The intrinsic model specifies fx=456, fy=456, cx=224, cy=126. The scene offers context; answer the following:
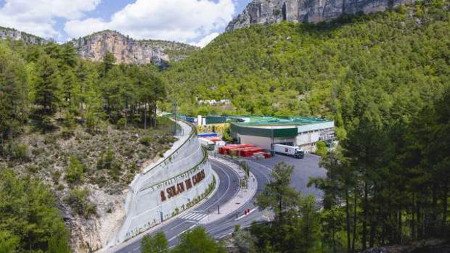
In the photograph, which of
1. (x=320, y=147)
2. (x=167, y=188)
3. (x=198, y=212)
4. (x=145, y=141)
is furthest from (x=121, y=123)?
(x=320, y=147)

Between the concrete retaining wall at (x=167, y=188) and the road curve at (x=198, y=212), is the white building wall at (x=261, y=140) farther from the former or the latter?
the concrete retaining wall at (x=167, y=188)

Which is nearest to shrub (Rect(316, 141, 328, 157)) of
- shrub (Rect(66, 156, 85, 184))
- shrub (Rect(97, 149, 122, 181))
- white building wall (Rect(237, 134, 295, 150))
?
white building wall (Rect(237, 134, 295, 150))

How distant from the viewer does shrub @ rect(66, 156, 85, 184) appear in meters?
49.1

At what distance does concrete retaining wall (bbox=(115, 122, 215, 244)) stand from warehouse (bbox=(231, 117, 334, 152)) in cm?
2917

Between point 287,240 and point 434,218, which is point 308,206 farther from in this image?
point 434,218

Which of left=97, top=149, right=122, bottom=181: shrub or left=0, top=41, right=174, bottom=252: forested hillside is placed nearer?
left=0, top=41, right=174, bottom=252: forested hillside

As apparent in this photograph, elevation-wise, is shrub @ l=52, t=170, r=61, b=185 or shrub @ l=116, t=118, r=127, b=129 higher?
shrub @ l=116, t=118, r=127, b=129

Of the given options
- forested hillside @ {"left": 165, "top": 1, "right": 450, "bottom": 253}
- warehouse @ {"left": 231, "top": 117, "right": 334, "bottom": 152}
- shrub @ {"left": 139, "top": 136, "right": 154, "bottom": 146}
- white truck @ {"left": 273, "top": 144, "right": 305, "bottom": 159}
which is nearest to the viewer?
forested hillside @ {"left": 165, "top": 1, "right": 450, "bottom": 253}

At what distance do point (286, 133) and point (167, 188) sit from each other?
44011 mm

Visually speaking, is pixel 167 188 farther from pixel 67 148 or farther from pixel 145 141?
pixel 67 148

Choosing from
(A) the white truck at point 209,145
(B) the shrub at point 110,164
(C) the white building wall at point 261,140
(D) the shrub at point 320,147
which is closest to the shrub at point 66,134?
(B) the shrub at point 110,164

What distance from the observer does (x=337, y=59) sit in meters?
154

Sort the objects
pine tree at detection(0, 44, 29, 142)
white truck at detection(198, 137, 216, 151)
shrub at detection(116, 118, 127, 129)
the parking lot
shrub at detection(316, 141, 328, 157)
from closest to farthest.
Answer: pine tree at detection(0, 44, 29, 142)
shrub at detection(116, 118, 127, 129)
the parking lot
shrub at detection(316, 141, 328, 157)
white truck at detection(198, 137, 216, 151)

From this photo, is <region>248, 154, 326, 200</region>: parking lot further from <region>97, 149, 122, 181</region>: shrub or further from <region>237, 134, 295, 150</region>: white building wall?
<region>97, 149, 122, 181</region>: shrub
